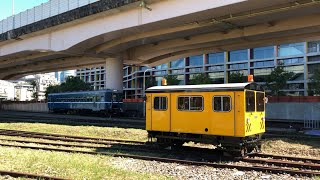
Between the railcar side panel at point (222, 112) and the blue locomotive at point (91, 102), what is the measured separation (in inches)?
1009

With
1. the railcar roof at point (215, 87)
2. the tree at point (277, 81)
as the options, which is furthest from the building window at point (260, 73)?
the railcar roof at point (215, 87)

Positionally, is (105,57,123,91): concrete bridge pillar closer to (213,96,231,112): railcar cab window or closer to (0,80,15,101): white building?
(213,96,231,112): railcar cab window

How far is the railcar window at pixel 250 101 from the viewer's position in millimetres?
13405

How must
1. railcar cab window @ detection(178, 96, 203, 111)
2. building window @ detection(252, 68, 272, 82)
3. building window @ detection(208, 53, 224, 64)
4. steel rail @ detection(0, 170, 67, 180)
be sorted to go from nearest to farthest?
steel rail @ detection(0, 170, 67, 180), railcar cab window @ detection(178, 96, 203, 111), building window @ detection(252, 68, 272, 82), building window @ detection(208, 53, 224, 64)

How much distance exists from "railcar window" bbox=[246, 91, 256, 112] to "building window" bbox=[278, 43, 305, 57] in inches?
2445

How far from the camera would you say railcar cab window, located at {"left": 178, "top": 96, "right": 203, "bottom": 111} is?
46.4 feet

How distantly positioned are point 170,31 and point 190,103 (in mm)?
13388

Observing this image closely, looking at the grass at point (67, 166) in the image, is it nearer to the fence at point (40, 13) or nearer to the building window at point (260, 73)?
the fence at point (40, 13)

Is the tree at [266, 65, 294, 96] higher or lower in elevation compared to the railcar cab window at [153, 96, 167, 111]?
higher

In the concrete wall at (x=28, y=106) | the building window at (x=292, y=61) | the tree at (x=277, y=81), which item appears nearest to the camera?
the tree at (x=277, y=81)

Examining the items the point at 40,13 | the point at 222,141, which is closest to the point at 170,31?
the point at 40,13

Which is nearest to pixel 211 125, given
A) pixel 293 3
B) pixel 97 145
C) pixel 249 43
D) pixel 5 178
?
pixel 97 145

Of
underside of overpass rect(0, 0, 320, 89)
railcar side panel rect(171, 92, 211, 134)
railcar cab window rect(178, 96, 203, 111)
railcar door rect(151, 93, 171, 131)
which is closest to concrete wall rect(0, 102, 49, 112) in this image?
underside of overpass rect(0, 0, 320, 89)

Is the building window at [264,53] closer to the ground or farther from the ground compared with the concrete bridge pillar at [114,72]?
farther from the ground
